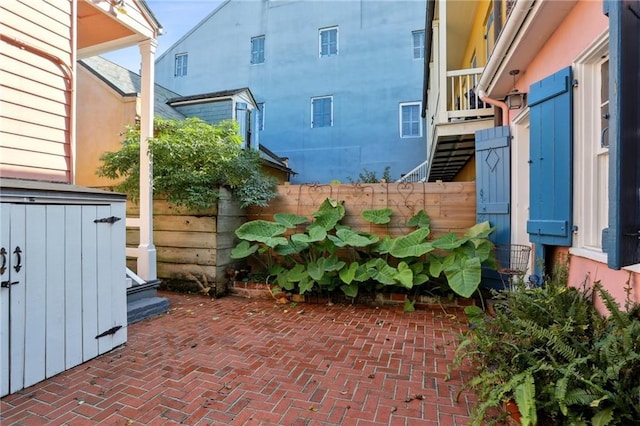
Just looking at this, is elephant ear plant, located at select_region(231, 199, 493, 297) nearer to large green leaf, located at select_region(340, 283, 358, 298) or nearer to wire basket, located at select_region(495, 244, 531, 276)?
large green leaf, located at select_region(340, 283, 358, 298)

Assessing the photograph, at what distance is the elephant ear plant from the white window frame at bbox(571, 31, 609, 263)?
1131 millimetres

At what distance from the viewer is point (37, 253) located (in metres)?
2.30

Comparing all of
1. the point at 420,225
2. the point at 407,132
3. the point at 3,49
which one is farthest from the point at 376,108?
the point at 3,49

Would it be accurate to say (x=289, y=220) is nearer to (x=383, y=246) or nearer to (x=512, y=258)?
(x=383, y=246)

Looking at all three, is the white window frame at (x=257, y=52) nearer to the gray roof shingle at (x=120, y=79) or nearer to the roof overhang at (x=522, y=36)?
the gray roof shingle at (x=120, y=79)

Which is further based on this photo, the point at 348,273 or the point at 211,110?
the point at 211,110

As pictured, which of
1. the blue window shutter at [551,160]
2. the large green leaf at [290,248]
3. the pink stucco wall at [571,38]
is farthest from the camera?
the large green leaf at [290,248]

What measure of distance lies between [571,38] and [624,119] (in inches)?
62.4

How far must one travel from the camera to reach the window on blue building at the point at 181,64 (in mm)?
14531

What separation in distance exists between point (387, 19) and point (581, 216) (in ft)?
38.4

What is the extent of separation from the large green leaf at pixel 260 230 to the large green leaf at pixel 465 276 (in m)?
2.18

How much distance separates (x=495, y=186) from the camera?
3.98 metres

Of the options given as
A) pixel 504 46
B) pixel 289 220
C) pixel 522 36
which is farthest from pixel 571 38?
pixel 289 220

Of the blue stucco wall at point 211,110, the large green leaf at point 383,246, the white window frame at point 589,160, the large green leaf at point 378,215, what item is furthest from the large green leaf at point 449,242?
the blue stucco wall at point 211,110
